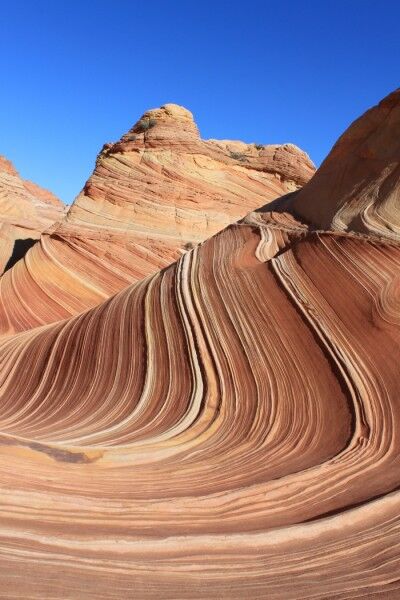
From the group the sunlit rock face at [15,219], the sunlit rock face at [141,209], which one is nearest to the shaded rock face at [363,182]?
the sunlit rock face at [141,209]

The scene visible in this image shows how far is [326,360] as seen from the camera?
5.55 m

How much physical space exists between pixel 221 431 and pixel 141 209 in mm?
13950

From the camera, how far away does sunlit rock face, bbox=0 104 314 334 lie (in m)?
15.6

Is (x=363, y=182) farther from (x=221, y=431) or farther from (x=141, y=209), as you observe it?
(x=141, y=209)

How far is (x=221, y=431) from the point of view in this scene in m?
5.38

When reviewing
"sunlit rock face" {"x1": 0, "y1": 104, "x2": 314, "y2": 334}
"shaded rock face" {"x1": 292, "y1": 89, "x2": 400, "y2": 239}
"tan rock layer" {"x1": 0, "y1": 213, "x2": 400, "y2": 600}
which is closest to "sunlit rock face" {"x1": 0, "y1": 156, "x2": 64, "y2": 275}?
"sunlit rock face" {"x1": 0, "y1": 104, "x2": 314, "y2": 334}

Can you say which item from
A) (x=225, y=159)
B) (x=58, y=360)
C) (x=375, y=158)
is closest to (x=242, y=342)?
(x=58, y=360)

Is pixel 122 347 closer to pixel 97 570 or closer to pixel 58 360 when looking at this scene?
pixel 58 360

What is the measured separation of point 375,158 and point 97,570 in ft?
23.6

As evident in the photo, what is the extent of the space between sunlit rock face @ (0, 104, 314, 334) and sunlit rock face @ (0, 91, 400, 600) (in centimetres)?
594

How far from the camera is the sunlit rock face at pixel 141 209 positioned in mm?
15648

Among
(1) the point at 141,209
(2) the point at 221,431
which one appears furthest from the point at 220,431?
(1) the point at 141,209

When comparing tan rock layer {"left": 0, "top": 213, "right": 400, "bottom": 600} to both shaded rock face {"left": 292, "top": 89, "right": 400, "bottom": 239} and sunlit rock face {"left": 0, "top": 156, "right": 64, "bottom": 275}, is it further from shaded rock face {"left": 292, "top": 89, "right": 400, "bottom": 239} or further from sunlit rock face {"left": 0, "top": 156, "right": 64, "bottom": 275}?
sunlit rock face {"left": 0, "top": 156, "right": 64, "bottom": 275}

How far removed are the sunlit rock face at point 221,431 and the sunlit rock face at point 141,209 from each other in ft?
19.5
